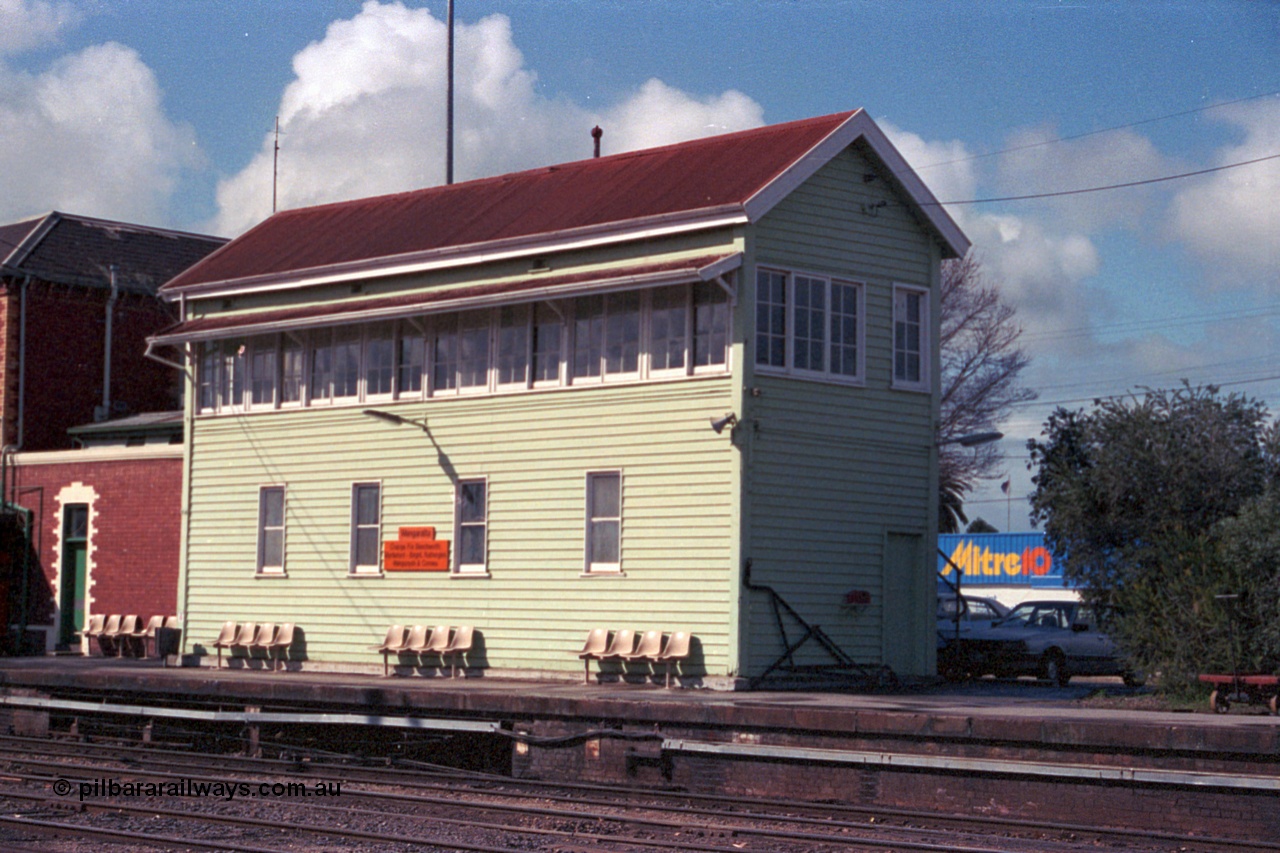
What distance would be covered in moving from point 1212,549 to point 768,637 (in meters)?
5.43

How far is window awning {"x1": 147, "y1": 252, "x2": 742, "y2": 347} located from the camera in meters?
20.0

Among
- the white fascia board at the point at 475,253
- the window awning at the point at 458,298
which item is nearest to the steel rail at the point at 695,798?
the window awning at the point at 458,298

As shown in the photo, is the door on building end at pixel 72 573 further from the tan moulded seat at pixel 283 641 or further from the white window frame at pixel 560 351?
the white window frame at pixel 560 351

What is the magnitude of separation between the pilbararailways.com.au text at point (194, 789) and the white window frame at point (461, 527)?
652 centimetres

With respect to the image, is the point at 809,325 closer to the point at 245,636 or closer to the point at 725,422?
the point at 725,422

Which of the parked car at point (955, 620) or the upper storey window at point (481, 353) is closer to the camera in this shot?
the upper storey window at point (481, 353)

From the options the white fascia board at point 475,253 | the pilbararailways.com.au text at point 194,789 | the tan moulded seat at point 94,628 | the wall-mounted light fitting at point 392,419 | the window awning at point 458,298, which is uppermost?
the white fascia board at point 475,253

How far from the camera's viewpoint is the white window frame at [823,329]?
815 inches

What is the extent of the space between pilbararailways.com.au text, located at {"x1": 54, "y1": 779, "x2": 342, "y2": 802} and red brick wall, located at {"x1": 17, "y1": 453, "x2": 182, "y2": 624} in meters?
12.9

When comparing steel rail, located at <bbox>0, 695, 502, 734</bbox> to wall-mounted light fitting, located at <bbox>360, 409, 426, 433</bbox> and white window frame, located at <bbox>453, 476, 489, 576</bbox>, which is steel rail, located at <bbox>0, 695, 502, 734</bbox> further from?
wall-mounted light fitting, located at <bbox>360, 409, 426, 433</bbox>

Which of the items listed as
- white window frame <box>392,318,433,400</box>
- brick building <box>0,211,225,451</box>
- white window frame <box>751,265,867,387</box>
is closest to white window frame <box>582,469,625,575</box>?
white window frame <box>751,265,867,387</box>

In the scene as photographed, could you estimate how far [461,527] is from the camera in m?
23.3

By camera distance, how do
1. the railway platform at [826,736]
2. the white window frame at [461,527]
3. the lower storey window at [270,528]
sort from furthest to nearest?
the lower storey window at [270,528] < the white window frame at [461,527] < the railway platform at [826,736]

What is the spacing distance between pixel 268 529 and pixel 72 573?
770cm
